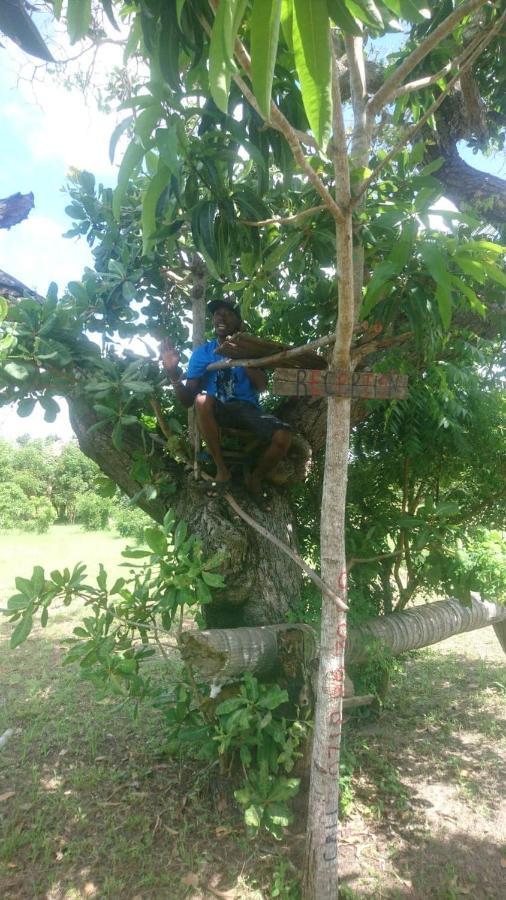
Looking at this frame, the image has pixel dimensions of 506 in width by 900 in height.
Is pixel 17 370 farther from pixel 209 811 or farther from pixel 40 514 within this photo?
pixel 40 514

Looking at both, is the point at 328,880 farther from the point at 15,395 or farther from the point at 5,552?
the point at 5,552

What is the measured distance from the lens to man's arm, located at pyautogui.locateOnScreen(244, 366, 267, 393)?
3326mm

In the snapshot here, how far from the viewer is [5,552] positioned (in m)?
10.4

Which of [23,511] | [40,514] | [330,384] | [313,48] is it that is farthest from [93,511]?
[313,48]

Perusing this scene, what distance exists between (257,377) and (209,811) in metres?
2.41

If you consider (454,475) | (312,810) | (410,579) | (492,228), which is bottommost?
(312,810)

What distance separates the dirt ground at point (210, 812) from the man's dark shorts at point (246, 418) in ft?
6.45

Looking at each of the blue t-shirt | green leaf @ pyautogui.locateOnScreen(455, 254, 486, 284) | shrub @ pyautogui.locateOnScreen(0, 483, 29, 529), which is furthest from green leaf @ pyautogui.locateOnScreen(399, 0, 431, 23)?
shrub @ pyautogui.locateOnScreen(0, 483, 29, 529)

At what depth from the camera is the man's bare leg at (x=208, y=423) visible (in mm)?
3133

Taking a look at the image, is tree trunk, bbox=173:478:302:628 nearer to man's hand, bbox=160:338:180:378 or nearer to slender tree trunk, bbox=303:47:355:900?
man's hand, bbox=160:338:180:378

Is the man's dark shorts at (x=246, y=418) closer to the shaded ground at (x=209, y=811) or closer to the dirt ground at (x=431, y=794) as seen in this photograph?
the shaded ground at (x=209, y=811)

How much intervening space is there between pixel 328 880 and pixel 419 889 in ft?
1.95

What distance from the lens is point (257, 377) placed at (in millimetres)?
3354

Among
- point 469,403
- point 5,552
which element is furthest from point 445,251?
point 5,552
